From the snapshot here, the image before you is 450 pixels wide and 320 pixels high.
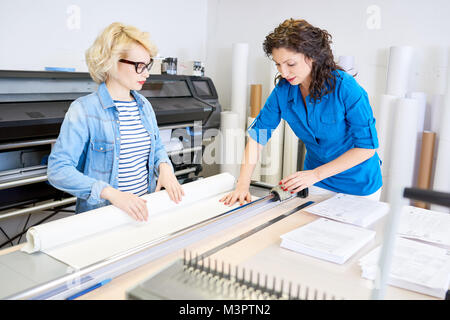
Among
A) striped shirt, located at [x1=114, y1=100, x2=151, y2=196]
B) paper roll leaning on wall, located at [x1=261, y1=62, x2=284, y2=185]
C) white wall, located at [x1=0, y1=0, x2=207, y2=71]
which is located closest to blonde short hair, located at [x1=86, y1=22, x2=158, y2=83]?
striped shirt, located at [x1=114, y1=100, x2=151, y2=196]

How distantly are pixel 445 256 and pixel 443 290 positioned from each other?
0.20 metres

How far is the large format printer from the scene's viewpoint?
196 centimetres

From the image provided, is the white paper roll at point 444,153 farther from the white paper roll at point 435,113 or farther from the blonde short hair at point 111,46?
the blonde short hair at point 111,46

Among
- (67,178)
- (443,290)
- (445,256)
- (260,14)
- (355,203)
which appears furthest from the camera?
(260,14)

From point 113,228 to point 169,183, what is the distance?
1.10 feet

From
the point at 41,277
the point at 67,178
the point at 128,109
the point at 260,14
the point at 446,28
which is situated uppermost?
the point at 260,14

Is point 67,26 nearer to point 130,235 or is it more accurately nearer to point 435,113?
point 130,235

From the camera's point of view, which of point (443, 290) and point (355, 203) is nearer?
point (443, 290)

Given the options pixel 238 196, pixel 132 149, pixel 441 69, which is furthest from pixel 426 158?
pixel 132 149

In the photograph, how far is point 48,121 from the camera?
1.98m

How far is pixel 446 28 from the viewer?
2633 millimetres

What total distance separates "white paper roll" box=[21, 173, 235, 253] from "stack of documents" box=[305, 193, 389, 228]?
44cm
